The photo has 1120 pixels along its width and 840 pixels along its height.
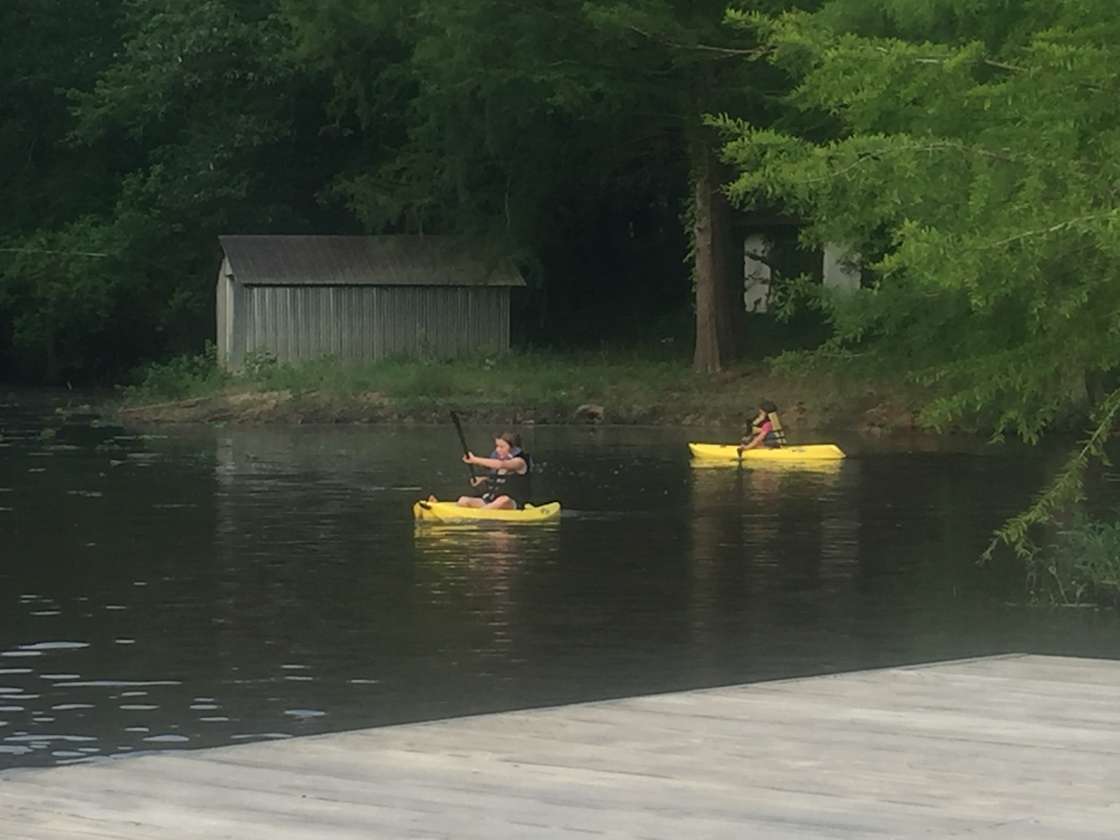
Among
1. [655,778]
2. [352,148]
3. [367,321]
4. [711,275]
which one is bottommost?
[655,778]

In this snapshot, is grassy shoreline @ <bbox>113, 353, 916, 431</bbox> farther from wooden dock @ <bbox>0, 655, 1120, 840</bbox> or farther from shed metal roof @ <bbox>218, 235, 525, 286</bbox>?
wooden dock @ <bbox>0, 655, 1120, 840</bbox>

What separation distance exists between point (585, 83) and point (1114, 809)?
128 ft

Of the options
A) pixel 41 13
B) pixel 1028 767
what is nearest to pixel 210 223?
pixel 41 13

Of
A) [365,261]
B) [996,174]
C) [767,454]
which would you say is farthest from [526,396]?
[996,174]

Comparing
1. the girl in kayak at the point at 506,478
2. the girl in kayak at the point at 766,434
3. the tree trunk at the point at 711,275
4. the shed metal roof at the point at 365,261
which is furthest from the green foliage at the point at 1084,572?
the shed metal roof at the point at 365,261

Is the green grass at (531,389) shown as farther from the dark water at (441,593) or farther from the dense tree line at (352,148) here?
the dark water at (441,593)

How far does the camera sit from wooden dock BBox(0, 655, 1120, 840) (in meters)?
7.65

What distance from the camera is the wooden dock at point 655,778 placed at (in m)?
7.65

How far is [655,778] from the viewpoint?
28.1ft

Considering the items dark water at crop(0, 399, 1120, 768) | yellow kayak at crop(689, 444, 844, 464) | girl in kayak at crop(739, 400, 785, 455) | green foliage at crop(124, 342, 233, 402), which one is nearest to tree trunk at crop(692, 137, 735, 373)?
green foliage at crop(124, 342, 233, 402)

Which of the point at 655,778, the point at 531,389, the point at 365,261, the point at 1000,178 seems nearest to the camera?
the point at 655,778

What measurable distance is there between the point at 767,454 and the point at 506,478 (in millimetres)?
10400

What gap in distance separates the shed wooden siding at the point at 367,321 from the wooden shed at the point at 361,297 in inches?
1.0

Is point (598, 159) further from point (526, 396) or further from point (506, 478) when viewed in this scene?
point (506, 478)
